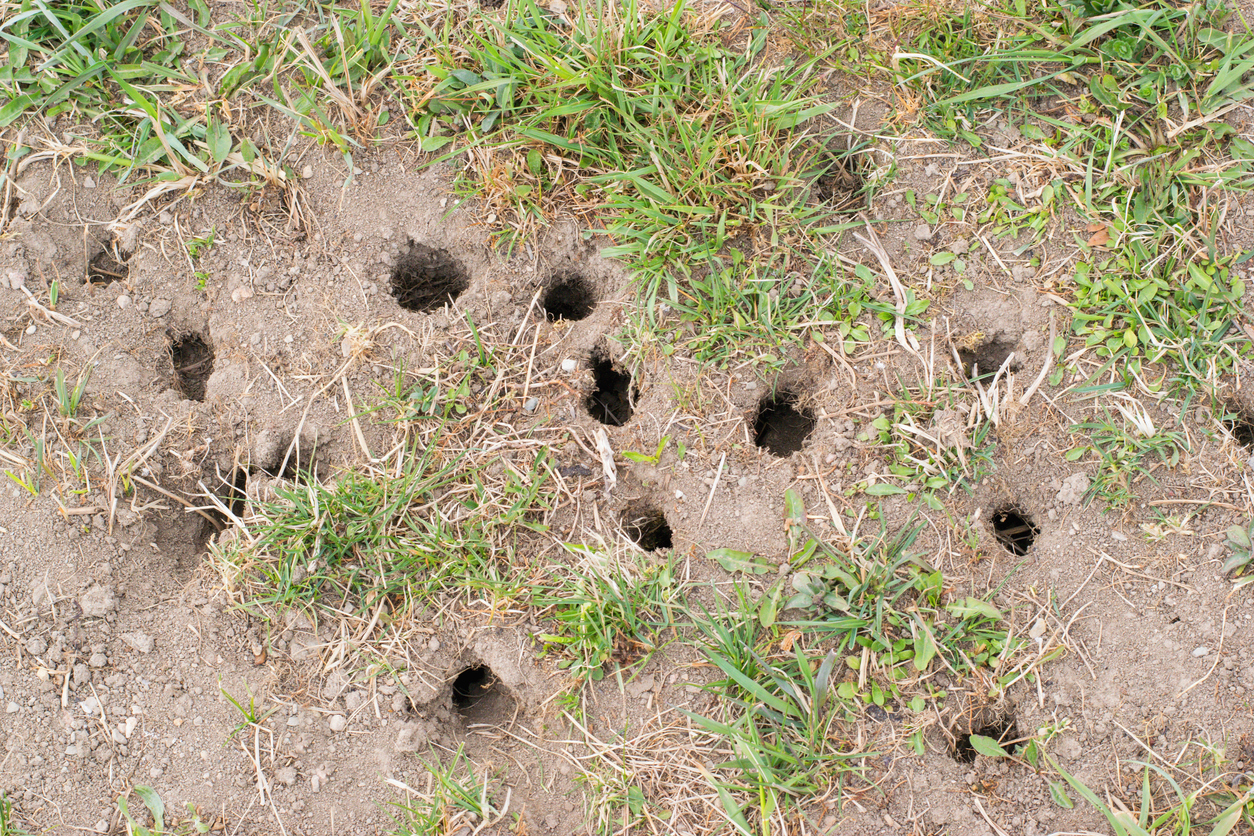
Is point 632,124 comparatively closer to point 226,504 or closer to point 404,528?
point 404,528

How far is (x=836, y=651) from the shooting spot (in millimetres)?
2109

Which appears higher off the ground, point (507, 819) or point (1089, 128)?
point (1089, 128)

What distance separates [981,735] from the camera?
2104 millimetres

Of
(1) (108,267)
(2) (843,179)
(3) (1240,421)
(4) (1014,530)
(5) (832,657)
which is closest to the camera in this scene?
(5) (832,657)

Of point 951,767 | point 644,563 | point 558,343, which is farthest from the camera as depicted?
point 558,343

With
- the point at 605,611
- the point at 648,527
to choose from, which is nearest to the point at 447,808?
the point at 605,611

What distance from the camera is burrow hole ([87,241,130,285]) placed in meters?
2.49

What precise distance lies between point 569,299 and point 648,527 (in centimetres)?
70

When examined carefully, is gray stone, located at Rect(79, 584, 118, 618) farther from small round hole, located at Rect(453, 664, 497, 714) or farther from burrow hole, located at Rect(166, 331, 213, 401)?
small round hole, located at Rect(453, 664, 497, 714)

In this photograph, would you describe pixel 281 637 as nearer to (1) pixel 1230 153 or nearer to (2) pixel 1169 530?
(2) pixel 1169 530

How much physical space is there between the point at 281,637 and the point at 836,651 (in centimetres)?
142

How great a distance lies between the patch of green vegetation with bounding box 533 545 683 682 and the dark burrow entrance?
1.11 meters

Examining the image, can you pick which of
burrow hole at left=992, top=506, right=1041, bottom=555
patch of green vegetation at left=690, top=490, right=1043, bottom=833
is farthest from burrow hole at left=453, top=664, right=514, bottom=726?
burrow hole at left=992, top=506, right=1041, bottom=555

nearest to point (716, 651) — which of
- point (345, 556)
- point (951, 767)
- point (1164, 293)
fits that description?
point (951, 767)
